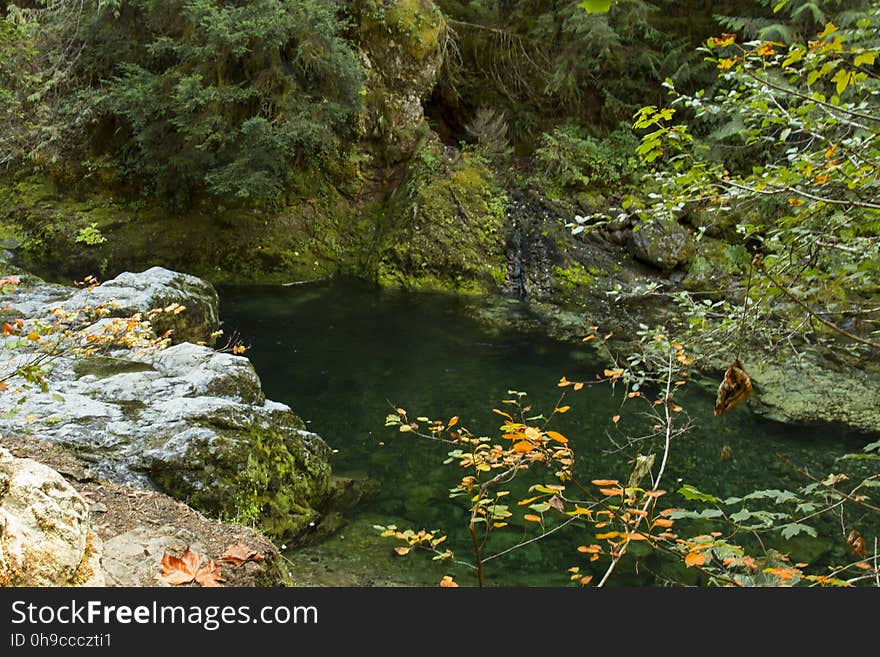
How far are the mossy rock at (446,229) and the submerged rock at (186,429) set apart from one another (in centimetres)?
691

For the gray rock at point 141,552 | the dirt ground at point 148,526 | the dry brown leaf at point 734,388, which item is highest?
the dry brown leaf at point 734,388

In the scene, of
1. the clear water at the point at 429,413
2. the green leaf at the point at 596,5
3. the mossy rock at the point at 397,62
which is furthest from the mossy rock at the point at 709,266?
the green leaf at the point at 596,5

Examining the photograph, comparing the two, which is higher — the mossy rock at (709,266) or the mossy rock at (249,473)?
the mossy rock at (249,473)

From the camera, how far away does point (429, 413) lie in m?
6.86

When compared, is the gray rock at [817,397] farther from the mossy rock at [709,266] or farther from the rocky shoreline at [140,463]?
the rocky shoreline at [140,463]

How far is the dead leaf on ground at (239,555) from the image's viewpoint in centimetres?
288

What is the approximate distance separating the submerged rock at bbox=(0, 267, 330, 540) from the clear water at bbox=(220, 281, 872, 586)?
51 centimetres


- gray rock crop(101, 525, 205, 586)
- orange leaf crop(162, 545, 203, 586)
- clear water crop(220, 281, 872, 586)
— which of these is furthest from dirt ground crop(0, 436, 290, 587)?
clear water crop(220, 281, 872, 586)

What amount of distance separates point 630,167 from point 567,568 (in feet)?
33.6

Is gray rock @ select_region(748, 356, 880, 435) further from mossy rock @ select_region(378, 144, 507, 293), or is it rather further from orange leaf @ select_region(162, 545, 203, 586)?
orange leaf @ select_region(162, 545, 203, 586)

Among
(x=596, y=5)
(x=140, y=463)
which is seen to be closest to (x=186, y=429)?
Result: (x=140, y=463)

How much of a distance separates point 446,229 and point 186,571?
1050cm

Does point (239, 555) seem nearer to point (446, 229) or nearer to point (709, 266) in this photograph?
point (446, 229)

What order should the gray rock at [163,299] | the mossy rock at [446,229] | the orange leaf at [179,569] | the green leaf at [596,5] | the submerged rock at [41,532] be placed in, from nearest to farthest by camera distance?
the green leaf at [596,5] → the submerged rock at [41,532] → the orange leaf at [179,569] → the gray rock at [163,299] → the mossy rock at [446,229]
